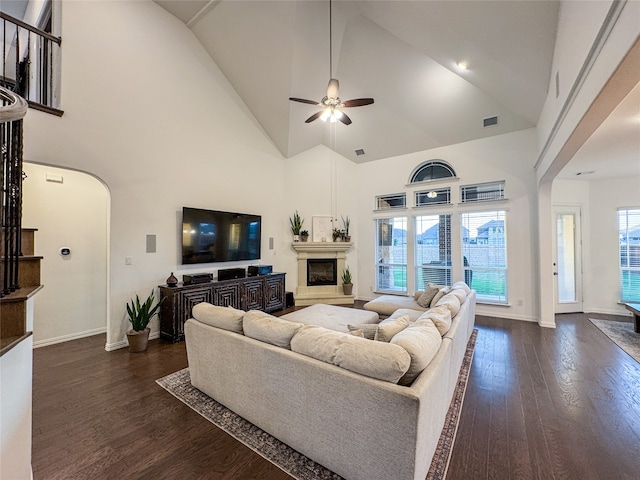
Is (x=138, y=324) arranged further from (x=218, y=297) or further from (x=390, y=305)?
(x=390, y=305)

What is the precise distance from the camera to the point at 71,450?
6.14 ft

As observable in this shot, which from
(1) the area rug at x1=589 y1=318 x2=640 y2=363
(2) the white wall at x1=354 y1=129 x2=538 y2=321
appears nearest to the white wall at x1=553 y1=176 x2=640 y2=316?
(1) the area rug at x1=589 y1=318 x2=640 y2=363

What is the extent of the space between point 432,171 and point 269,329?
5.46m

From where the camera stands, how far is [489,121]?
5059 mm

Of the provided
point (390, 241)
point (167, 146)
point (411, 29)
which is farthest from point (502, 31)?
point (167, 146)

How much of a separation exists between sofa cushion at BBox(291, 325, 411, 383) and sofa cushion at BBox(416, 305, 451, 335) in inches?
29.8

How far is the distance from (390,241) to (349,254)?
42.7 inches

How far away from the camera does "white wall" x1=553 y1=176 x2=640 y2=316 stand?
520 cm

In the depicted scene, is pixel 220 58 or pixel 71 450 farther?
pixel 220 58

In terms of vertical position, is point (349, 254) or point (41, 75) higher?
point (41, 75)

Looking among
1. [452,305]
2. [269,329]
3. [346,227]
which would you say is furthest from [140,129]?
[452,305]

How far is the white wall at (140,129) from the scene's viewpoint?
3.39 meters

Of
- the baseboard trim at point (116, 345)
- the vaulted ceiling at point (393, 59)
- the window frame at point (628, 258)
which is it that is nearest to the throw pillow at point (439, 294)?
the vaulted ceiling at point (393, 59)

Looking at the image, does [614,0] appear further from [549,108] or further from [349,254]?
[349,254]
